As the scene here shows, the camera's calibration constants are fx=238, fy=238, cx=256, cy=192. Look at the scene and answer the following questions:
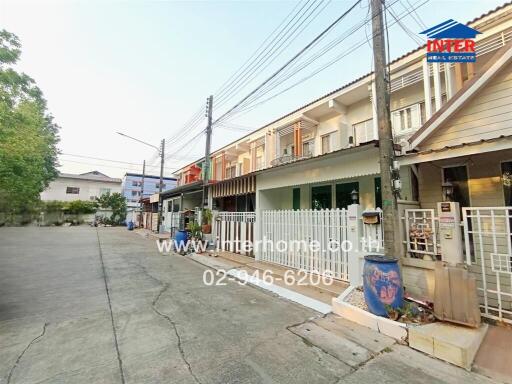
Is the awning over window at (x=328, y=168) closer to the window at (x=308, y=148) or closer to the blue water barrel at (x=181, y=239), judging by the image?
the window at (x=308, y=148)

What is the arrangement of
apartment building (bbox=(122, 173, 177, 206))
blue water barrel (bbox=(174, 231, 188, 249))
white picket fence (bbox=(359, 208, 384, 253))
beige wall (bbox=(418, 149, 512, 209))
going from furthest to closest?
apartment building (bbox=(122, 173, 177, 206)) → blue water barrel (bbox=(174, 231, 188, 249)) → white picket fence (bbox=(359, 208, 384, 253)) → beige wall (bbox=(418, 149, 512, 209))

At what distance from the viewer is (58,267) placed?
8000mm

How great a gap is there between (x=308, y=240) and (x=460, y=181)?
3802mm

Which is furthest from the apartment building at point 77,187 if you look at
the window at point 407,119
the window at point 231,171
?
the window at point 407,119

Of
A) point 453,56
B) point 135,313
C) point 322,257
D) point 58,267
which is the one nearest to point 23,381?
point 135,313

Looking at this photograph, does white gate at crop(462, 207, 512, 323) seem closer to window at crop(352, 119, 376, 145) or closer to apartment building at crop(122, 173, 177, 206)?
window at crop(352, 119, 376, 145)

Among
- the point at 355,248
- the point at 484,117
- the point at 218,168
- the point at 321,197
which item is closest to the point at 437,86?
the point at 484,117

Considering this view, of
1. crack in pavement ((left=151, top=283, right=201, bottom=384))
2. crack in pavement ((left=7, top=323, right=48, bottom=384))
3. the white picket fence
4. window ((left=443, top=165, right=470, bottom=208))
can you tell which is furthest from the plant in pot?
window ((left=443, top=165, right=470, bottom=208))

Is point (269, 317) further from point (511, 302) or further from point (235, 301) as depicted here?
point (511, 302)

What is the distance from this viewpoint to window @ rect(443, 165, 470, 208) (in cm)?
523

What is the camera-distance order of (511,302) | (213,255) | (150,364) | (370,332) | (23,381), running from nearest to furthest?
(23,381), (150,364), (370,332), (511,302), (213,255)

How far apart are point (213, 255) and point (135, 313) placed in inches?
220

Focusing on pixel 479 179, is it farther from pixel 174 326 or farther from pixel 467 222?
pixel 174 326

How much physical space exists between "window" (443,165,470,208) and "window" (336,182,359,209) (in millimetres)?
3298
